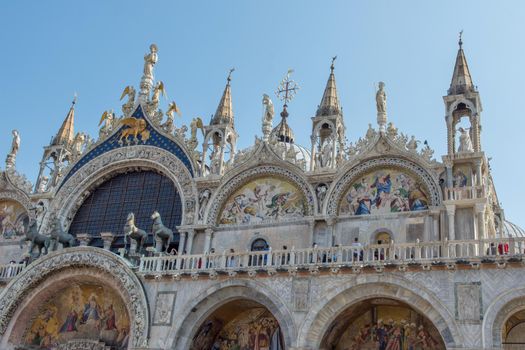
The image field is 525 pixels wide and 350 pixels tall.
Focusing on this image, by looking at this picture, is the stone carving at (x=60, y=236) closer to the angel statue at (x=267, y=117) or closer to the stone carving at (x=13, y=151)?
the stone carving at (x=13, y=151)

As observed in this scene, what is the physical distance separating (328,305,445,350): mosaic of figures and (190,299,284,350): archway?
2.37 m

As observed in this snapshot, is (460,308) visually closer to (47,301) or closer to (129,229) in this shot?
(129,229)

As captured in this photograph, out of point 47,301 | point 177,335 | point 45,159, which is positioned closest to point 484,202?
point 177,335

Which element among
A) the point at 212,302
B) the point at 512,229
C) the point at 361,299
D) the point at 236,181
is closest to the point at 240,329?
the point at 212,302

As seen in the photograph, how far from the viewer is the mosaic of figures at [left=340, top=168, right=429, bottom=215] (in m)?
20.6

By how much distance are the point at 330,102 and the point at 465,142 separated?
5.65 meters

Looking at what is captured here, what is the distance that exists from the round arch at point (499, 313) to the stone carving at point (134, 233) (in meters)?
12.3

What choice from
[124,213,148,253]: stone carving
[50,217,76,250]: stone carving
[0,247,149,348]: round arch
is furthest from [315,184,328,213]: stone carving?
[50,217,76,250]: stone carving

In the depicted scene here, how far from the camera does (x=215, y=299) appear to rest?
19562mm

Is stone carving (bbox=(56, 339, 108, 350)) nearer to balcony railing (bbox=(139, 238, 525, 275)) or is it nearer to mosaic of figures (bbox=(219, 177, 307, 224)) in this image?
balcony railing (bbox=(139, 238, 525, 275))

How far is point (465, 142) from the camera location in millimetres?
20250

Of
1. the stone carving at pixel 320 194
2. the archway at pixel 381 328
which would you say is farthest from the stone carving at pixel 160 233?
the archway at pixel 381 328

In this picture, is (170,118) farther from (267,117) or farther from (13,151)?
(13,151)

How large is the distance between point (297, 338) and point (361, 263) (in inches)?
110
